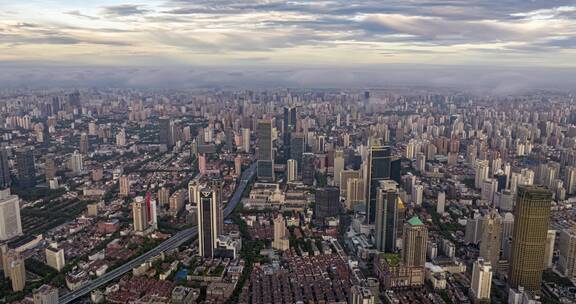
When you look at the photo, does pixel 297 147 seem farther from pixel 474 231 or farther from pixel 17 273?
pixel 17 273

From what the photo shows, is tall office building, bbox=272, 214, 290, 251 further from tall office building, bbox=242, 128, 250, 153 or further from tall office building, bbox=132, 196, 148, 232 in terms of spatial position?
tall office building, bbox=242, 128, 250, 153

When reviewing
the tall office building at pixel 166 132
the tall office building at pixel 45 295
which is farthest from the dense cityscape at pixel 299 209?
the tall office building at pixel 166 132

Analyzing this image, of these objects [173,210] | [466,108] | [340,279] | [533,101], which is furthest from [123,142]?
[533,101]

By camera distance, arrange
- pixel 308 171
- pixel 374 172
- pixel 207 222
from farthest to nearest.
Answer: pixel 308 171, pixel 374 172, pixel 207 222

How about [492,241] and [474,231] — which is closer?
[492,241]

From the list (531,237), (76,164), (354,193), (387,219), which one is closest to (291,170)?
(354,193)

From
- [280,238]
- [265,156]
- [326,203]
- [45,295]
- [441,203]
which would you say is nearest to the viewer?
[45,295]

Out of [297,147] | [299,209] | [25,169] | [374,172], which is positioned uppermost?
[374,172]
